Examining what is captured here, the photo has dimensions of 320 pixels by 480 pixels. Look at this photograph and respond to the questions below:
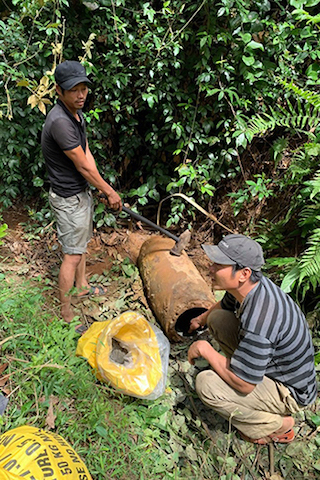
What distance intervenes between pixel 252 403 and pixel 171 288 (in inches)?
41.0

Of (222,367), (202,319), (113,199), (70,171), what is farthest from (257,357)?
(70,171)

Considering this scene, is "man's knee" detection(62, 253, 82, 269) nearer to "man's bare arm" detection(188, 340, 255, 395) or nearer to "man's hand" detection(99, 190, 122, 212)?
"man's hand" detection(99, 190, 122, 212)

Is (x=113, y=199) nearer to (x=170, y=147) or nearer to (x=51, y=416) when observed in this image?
(x=170, y=147)

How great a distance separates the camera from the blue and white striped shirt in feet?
6.38

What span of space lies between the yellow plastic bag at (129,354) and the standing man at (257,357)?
277mm

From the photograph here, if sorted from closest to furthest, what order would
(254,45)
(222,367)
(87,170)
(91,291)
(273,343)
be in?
(273,343) → (222,367) → (87,170) → (254,45) → (91,291)

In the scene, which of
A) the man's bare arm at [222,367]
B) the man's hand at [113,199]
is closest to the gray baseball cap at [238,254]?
the man's bare arm at [222,367]

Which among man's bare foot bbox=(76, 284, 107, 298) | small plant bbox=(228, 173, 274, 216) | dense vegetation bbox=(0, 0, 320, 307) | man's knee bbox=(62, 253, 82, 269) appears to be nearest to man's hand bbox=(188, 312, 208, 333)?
dense vegetation bbox=(0, 0, 320, 307)

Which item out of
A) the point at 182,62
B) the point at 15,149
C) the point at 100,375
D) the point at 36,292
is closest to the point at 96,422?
the point at 100,375

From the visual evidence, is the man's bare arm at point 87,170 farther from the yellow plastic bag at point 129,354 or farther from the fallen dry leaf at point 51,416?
the fallen dry leaf at point 51,416

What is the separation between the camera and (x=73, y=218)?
9.23ft

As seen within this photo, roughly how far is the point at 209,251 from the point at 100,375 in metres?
1.17

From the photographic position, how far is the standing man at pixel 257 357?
6.45 feet

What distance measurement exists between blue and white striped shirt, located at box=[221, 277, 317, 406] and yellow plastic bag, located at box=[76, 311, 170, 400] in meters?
0.62
